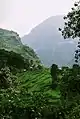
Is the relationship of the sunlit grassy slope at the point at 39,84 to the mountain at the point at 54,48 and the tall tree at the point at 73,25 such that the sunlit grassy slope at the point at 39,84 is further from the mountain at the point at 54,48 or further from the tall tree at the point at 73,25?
the mountain at the point at 54,48

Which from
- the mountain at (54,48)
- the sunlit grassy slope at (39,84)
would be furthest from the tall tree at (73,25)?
the mountain at (54,48)

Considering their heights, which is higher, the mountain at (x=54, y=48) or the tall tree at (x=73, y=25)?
the mountain at (x=54, y=48)

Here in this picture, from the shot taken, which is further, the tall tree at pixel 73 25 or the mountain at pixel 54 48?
the mountain at pixel 54 48

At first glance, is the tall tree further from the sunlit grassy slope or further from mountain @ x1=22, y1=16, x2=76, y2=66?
mountain @ x1=22, y1=16, x2=76, y2=66

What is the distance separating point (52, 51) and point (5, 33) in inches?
3294

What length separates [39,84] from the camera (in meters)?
25.8

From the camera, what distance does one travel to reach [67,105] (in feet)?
54.5

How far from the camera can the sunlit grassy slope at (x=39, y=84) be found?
2194 centimetres

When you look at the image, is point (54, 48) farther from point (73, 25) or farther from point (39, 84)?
point (73, 25)

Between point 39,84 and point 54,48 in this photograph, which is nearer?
point 39,84

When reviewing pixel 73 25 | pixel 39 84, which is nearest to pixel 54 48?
pixel 39 84

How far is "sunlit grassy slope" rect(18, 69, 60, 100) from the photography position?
2194 cm

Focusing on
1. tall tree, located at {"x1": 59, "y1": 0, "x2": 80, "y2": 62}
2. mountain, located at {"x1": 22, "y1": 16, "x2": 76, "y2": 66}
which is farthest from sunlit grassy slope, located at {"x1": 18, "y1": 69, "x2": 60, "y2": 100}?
mountain, located at {"x1": 22, "y1": 16, "x2": 76, "y2": 66}

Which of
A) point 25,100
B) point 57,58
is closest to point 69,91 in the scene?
point 25,100
